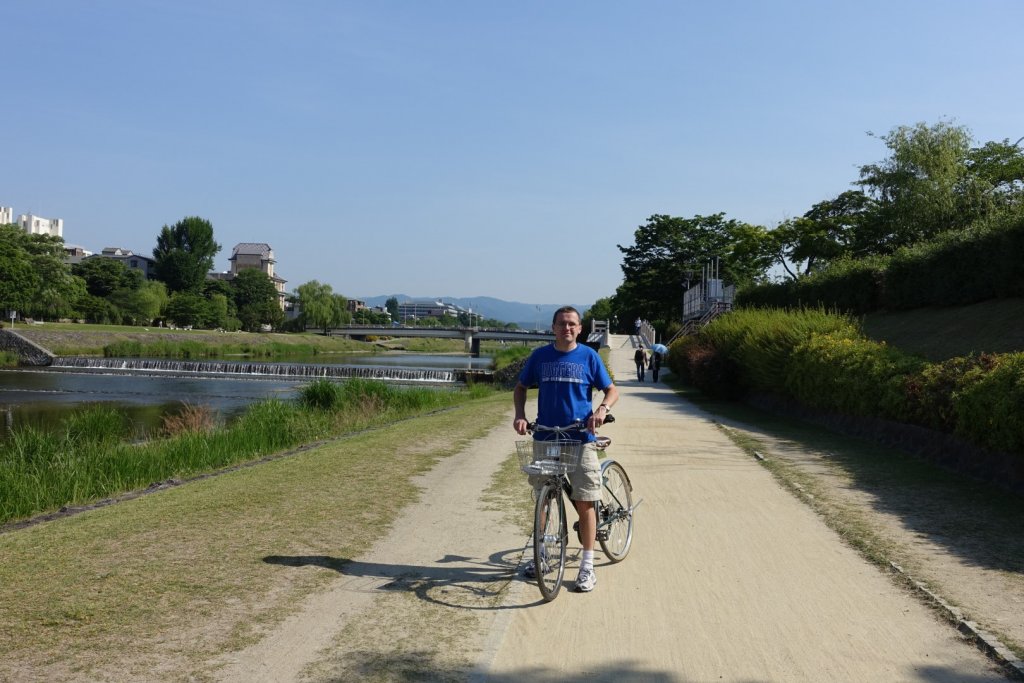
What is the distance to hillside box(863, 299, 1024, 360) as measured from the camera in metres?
17.4

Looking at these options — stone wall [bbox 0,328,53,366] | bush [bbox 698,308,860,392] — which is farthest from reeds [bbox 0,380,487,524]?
stone wall [bbox 0,328,53,366]

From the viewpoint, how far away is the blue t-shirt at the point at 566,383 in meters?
5.68

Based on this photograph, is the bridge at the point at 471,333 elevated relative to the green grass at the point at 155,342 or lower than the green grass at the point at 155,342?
elevated

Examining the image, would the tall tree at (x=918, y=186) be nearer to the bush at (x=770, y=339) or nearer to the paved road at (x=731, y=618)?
the bush at (x=770, y=339)

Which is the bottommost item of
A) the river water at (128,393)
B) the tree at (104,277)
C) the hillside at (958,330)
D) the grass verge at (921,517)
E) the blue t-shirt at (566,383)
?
the river water at (128,393)

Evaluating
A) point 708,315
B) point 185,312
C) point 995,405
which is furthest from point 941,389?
point 185,312

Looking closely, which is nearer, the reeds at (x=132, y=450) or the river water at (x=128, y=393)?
the reeds at (x=132, y=450)

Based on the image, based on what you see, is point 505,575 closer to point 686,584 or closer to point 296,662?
point 686,584

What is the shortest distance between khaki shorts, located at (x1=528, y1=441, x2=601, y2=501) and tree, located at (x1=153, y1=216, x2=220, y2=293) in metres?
132

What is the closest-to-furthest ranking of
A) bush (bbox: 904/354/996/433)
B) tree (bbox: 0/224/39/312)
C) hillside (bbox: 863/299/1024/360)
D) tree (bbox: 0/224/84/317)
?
1. bush (bbox: 904/354/996/433)
2. hillside (bbox: 863/299/1024/360)
3. tree (bbox: 0/224/39/312)
4. tree (bbox: 0/224/84/317)

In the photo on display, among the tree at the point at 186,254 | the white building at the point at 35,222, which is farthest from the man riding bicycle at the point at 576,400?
the white building at the point at 35,222

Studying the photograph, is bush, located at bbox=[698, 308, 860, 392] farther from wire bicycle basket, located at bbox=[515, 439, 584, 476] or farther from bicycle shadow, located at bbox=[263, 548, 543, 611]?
wire bicycle basket, located at bbox=[515, 439, 584, 476]

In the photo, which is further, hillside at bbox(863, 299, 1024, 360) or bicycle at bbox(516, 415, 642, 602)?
hillside at bbox(863, 299, 1024, 360)

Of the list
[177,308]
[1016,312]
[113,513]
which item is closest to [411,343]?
[177,308]
